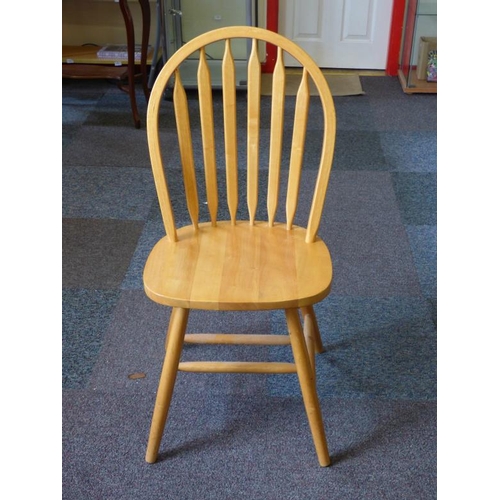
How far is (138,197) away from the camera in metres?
2.65

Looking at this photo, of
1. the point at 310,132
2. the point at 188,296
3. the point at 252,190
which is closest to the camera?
the point at 188,296

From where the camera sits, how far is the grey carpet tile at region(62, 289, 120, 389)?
1.78 meters

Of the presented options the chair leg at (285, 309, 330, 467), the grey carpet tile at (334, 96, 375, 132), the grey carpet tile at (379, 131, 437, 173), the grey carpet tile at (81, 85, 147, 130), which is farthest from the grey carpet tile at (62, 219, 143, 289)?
the grey carpet tile at (334, 96, 375, 132)

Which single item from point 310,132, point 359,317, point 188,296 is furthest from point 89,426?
point 310,132

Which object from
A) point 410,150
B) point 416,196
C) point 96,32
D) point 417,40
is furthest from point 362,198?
point 96,32

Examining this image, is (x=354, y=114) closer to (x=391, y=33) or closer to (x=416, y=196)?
(x=391, y=33)

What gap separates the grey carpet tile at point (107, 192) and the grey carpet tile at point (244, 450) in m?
1.00

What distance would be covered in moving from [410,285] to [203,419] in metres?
0.87

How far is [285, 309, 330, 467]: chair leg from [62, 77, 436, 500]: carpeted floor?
0.06 meters

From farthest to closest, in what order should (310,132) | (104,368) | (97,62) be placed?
(97,62)
(310,132)
(104,368)

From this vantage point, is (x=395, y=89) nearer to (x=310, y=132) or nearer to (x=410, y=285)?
(x=310, y=132)

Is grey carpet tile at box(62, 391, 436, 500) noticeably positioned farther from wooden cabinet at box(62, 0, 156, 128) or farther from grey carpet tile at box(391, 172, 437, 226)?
wooden cabinet at box(62, 0, 156, 128)

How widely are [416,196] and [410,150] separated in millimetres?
477

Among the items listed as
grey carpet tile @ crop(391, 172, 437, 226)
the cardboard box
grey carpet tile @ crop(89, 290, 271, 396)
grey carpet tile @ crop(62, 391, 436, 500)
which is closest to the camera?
grey carpet tile @ crop(62, 391, 436, 500)
